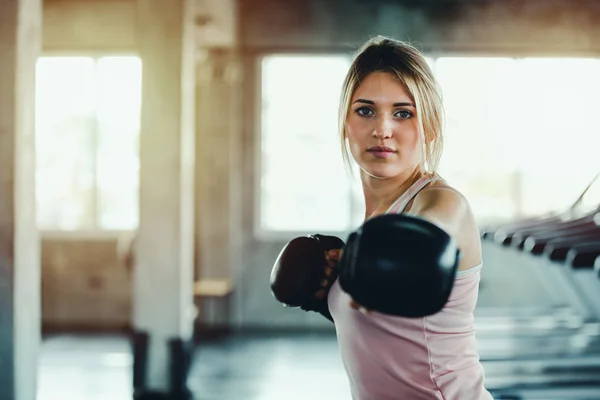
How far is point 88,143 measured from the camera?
7.21 m

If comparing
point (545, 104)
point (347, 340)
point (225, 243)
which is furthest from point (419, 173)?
point (545, 104)

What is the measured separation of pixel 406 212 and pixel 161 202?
329 centimetres

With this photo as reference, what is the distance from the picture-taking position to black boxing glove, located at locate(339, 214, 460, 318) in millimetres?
942

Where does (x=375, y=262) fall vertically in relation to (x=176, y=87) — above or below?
below

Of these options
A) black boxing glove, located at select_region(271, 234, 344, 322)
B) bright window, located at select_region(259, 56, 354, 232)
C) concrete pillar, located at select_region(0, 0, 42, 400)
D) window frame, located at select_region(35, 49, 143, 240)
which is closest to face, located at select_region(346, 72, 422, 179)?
black boxing glove, located at select_region(271, 234, 344, 322)

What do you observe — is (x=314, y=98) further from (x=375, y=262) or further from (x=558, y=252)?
(x=375, y=262)

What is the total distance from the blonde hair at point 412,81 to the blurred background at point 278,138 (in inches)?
219

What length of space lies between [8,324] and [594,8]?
21.2ft

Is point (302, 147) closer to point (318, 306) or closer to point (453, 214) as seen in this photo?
point (318, 306)

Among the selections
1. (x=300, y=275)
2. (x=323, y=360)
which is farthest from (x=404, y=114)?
(x=323, y=360)

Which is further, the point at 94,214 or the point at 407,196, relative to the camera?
the point at 94,214

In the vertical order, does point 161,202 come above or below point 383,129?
below

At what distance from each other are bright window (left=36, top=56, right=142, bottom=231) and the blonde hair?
6127mm

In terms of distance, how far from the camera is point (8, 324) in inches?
108
